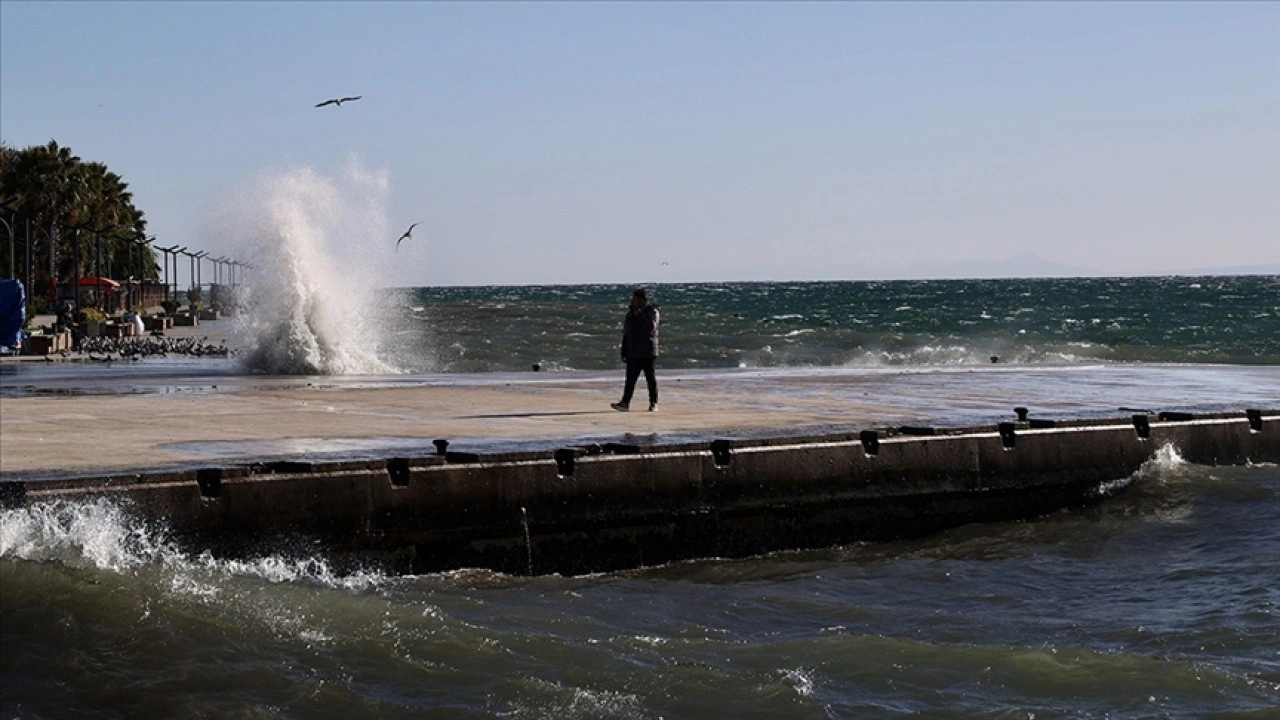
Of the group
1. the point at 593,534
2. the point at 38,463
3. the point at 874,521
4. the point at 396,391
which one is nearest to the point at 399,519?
the point at 593,534

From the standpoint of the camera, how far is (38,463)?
13172mm

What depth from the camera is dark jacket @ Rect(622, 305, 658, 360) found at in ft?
62.2

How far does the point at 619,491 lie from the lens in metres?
13.9

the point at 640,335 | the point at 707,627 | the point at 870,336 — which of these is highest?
the point at 640,335

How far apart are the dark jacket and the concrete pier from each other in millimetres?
1190

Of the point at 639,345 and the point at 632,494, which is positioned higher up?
the point at 639,345

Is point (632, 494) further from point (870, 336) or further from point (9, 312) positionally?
point (870, 336)

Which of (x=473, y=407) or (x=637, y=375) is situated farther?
(x=473, y=407)

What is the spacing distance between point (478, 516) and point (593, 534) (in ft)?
3.53

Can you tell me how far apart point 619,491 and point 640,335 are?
5275mm

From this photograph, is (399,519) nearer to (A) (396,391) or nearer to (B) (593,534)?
(B) (593,534)

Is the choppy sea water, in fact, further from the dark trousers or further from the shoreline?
the dark trousers

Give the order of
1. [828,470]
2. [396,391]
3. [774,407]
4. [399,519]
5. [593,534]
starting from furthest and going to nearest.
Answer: [396,391]
[774,407]
[828,470]
[593,534]
[399,519]

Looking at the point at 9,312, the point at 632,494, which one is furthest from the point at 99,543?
the point at 9,312
